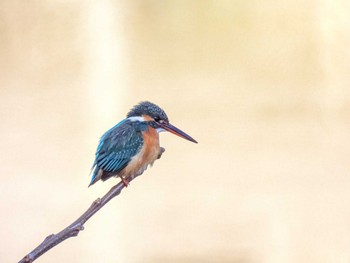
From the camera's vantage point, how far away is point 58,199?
107 inches

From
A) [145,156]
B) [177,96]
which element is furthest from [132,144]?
[177,96]

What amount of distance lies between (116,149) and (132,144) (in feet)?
0.20

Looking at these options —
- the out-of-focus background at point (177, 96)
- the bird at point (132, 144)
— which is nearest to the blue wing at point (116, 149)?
the bird at point (132, 144)

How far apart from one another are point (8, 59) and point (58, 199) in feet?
1.83

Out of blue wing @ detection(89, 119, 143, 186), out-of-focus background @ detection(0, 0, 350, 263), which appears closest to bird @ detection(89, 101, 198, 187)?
blue wing @ detection(89, 119, 143, 186)

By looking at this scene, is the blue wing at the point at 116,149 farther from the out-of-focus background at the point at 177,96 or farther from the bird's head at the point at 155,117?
the out-of-focus background at the point at 177,96

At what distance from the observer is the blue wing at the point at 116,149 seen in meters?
1.16

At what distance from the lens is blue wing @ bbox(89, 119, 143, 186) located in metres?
1.16

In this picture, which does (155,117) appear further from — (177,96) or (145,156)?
(177,96)

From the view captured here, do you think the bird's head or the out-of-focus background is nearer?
the bird's head

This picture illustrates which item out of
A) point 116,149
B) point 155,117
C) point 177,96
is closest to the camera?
point 116,149

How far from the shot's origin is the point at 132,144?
1.28 meters

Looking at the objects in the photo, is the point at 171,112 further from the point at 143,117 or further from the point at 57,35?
the point at 143,117

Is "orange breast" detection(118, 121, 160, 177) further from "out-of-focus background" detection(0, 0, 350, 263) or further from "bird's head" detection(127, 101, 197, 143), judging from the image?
"out-of-focus background" detection(0, 0, 350, 263)
